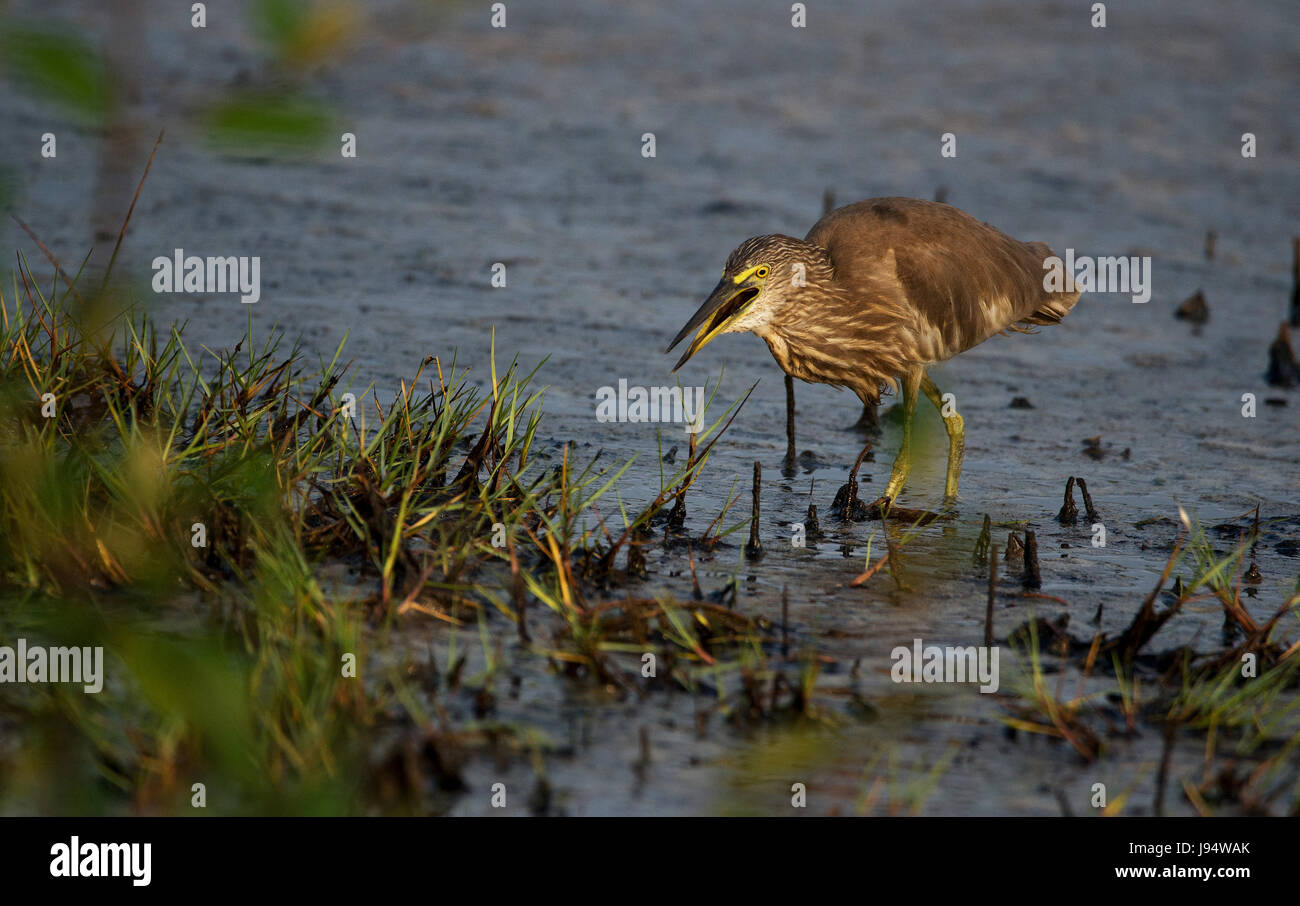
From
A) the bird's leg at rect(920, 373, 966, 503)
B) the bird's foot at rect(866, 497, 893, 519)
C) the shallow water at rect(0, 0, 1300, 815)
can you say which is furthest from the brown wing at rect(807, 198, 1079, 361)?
the bird's foot at rect(866, 497, 893, 519)

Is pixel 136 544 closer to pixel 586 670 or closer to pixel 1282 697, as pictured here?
pixel 586 670

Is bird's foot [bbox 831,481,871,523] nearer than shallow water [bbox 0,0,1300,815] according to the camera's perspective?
No

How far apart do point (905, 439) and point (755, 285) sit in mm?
941

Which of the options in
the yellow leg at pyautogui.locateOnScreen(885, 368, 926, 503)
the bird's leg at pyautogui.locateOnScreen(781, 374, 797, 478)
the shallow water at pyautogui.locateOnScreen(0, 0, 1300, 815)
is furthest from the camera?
the bird's leg at pyautogui.locateOnScreen(781, 374, 797, 478)

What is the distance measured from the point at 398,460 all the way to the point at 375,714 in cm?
177

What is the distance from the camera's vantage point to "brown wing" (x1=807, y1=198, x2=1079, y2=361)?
6.46 meters

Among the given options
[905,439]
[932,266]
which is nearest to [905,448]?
[905,439]

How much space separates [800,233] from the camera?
34.6 ft

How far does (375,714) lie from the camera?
3.61 meters

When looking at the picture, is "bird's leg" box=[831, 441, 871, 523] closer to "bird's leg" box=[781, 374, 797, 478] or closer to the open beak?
"bird's leg" box=[781, 374, 797, 478]

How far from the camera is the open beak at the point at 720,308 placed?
5.91 m

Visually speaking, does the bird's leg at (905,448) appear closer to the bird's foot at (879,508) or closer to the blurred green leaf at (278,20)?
the bird's foot at (879,508)

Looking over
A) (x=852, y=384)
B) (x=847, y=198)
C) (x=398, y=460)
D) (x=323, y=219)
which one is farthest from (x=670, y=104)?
(x=398, y=460)

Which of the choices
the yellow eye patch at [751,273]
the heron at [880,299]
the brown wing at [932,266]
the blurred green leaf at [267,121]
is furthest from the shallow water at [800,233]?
the yellow eye patch at [751,273]
